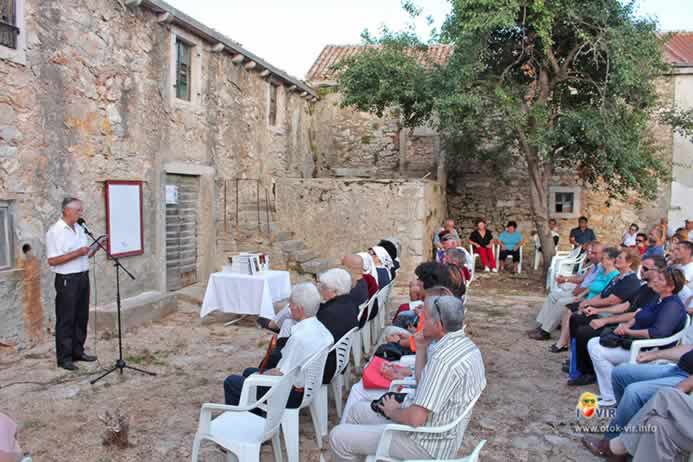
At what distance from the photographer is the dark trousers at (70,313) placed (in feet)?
16.9

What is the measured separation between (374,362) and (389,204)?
277 inches

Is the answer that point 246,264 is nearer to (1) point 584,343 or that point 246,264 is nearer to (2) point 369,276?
(2) point 369,276

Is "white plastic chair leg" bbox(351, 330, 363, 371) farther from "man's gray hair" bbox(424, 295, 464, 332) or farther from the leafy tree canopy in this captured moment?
the leafy tree canopy

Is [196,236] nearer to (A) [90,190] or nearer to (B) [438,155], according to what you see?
(A) [90,190]

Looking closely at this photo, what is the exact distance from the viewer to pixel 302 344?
10.8 feet

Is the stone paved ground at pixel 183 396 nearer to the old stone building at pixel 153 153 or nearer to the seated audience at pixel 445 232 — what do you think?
the old stone building at pixel 153 153

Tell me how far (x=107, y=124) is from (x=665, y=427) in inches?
259

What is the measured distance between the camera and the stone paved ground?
12.0 feet

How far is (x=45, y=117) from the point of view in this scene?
6.09 metres

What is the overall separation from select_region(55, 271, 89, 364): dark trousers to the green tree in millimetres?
6183

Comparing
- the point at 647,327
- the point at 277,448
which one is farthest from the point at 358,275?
the point at 647,327

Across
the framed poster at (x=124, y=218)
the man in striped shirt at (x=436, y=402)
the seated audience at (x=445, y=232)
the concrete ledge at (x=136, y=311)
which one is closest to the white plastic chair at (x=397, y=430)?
the man in striped shirt at (x=436, y=402)

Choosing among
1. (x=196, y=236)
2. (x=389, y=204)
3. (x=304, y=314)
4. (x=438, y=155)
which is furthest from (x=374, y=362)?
(x=438, y=155)

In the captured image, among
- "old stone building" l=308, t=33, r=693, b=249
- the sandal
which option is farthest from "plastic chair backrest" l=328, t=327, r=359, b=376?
"old stone building" l=308, t=33, r=693, b=249
